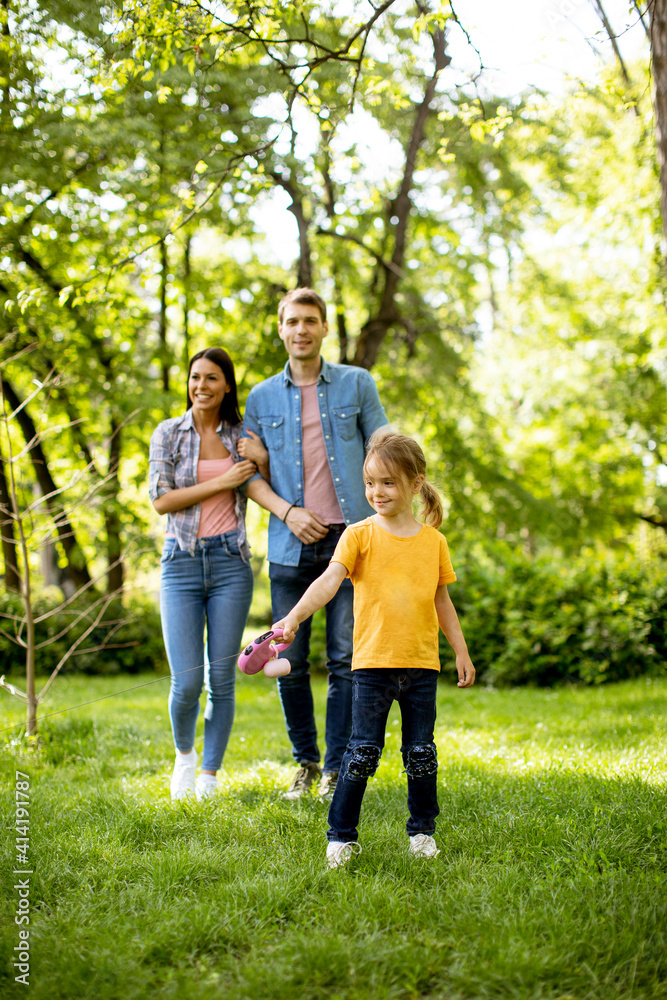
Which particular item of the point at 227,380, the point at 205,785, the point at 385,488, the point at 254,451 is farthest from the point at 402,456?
the point at 205,785

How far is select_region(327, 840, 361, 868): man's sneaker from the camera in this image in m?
2.62

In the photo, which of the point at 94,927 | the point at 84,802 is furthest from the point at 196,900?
the point at 84,802

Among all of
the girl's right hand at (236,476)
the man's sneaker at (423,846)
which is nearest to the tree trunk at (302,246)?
the girl's right hand at (236,476)

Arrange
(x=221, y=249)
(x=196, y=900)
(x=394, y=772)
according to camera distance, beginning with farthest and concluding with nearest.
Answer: (x=221, y=249), (x=394, y=772), (x=196, y=900)

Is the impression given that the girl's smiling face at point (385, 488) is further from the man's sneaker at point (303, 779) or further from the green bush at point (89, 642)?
the green bush at point (89, 642)

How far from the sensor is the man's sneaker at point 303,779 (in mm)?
3512

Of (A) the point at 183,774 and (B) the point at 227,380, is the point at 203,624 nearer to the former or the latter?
(A) the point at 183,774

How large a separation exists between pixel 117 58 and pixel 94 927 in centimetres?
462

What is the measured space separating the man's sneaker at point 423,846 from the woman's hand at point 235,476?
1778mm

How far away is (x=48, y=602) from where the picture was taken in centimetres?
1040

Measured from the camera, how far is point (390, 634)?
2.71 meters

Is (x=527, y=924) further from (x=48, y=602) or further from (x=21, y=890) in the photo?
(x=48, y=602)

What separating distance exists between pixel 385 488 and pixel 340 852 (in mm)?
1325

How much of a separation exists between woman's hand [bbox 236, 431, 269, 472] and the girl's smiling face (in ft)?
3.31
